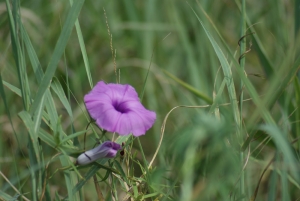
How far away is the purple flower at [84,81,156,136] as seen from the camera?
99cm

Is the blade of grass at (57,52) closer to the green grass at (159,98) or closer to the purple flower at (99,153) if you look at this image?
the green grass at (159,98)

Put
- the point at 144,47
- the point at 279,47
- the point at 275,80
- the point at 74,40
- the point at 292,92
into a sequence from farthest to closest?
the point at 74,40 → the point at 144,47 → the point at 279,47 → the point at 292,92 → the point at 275,80

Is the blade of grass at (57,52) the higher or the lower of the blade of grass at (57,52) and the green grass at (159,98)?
the higher

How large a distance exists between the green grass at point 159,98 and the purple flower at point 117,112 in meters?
0.05

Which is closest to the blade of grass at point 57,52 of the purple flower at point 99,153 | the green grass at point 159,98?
the green grass at point 159,98

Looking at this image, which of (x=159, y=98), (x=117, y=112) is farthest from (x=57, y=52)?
(x=159, y=98)

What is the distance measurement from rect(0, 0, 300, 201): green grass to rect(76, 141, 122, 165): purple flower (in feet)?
0.08

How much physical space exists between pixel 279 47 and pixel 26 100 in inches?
41.8

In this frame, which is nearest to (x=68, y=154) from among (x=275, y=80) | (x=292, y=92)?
(x=275, y=80)

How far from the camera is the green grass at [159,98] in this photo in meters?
0.96

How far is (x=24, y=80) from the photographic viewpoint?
105cm

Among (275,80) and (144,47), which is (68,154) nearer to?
(275,80)

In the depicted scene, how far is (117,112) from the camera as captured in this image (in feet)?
3.34

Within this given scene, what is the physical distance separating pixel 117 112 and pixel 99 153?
82mm
